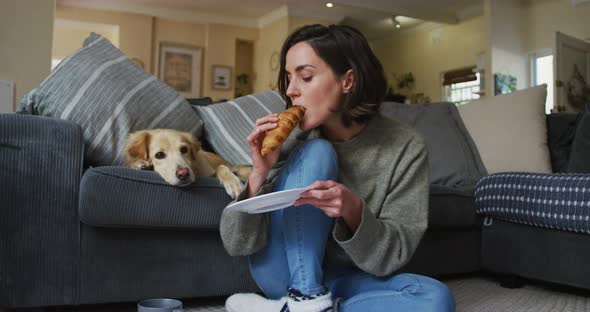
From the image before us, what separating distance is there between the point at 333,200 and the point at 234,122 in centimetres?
131

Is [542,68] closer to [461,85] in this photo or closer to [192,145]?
[461,85]

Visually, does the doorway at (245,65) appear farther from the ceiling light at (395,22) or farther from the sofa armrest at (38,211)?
the sofa armrest at (38,211)

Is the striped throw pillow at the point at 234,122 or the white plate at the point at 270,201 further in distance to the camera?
the striped throw pillow at the point at 234,122

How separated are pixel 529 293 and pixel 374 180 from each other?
114 cm

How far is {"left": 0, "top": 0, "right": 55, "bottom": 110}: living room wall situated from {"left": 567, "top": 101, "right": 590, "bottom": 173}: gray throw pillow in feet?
11.0

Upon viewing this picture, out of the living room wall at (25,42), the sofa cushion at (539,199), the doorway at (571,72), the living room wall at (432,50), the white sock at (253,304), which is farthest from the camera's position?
the living room wall at (432,50)

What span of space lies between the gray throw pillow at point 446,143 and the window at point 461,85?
19.8 ft

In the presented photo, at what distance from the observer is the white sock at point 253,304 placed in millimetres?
1249

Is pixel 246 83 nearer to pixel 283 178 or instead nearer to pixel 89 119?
pixel 89 119

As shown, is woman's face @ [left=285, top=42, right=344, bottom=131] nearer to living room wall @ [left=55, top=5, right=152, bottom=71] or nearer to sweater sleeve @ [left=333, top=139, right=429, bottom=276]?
sweater sleeve @ [left=333, top=139, right=429, bottom=276]

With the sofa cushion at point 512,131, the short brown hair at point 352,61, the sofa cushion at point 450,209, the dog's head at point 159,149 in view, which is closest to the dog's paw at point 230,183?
the dog's head at point 159,149

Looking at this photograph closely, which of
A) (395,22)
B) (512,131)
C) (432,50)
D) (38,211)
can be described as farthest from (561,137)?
(432,50)

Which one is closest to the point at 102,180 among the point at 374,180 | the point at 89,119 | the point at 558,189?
the point at 89,119

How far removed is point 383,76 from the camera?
135 centimetres
